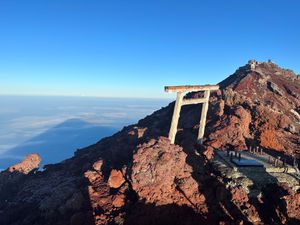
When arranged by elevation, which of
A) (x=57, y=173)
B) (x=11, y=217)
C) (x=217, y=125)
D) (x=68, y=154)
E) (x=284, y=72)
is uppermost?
(x=284, y=72)

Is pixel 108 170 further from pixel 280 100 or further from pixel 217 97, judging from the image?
pixel 280 100

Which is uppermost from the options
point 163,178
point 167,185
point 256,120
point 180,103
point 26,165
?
point 180,103

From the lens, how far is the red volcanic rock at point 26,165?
99.5 feet

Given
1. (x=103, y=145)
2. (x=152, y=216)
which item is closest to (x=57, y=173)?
(x=103, y=145)

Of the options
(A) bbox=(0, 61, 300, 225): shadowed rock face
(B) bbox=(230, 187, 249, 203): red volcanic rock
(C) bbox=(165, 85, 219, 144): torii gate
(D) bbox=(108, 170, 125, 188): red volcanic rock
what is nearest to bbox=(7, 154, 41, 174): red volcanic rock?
(A) bbox=(0, 61, 300, 225): shadowed rock face

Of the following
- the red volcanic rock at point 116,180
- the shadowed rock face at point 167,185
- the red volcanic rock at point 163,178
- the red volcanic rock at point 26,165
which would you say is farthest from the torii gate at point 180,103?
the red volcanic rock at point 26,165

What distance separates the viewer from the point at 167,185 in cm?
1616

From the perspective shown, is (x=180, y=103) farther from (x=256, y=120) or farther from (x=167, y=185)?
(x=256, y=120)

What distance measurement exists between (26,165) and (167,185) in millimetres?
21610

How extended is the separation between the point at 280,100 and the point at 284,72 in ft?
50.7

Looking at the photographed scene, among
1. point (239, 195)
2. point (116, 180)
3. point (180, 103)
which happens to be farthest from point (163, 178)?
point (180, 103)

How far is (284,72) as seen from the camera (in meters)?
46.7

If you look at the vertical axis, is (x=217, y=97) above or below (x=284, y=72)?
below

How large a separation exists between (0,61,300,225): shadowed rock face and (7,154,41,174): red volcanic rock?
4.57 ft
